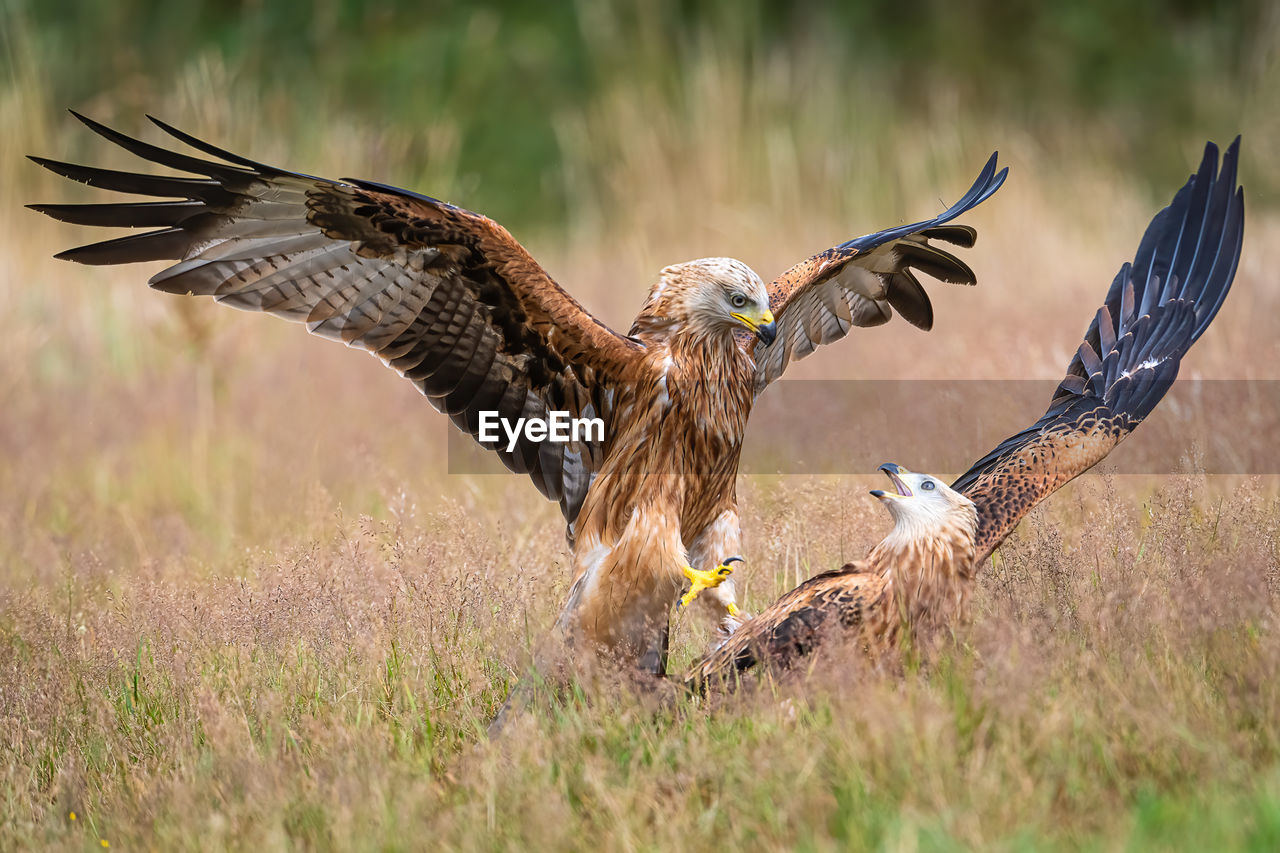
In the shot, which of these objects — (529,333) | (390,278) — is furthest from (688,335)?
(390,278)

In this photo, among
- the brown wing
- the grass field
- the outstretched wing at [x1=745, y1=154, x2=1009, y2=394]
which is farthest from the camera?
the outstretched wing at [x1=745, y1=154, x2=1009, y2=394]

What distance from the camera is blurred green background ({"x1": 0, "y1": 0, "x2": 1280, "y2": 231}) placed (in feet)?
43.7

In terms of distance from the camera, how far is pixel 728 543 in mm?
4691

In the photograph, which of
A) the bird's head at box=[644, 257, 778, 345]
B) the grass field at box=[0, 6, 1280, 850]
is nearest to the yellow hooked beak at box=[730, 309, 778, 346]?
the bird's head at box=[644, 257, 778, 345]

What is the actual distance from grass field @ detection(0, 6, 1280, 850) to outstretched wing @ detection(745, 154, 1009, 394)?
0.55 meters

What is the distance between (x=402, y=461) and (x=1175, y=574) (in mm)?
4199

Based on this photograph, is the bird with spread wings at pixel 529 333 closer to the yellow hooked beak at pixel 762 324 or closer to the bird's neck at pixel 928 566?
the yellow hooked beak at pixel 762 324

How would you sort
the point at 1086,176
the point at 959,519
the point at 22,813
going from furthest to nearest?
the point at 1086,176
the point at 959,519
the point at 22,813

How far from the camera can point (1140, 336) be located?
5066 mm

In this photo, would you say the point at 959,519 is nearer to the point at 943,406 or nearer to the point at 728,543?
the point at 728,543

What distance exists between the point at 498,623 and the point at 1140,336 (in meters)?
2.59

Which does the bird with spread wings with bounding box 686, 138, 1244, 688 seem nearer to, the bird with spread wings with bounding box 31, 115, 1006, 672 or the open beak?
the open beak

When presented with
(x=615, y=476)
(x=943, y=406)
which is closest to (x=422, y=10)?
(x=943, y=406)

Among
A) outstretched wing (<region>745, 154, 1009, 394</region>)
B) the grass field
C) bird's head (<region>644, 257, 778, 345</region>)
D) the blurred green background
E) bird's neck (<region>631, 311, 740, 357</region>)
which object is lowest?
the grass field
